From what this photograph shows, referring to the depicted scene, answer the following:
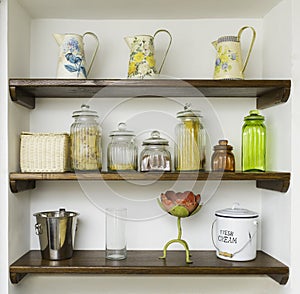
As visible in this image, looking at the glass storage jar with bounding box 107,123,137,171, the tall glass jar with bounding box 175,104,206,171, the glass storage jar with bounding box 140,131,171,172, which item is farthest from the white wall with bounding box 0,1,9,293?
the tall glass jar with bounding box 175,104,206,171

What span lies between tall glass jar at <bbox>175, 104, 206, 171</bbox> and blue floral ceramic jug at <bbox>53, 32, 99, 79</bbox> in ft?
1.39

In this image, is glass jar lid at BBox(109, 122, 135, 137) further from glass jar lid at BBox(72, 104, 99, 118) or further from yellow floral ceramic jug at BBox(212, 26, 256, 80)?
yellow floral ceramic jug at BBox(212, 26, 256, 80)

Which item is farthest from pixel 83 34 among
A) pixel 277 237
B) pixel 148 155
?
pixel 277 237

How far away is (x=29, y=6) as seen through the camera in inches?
76.7

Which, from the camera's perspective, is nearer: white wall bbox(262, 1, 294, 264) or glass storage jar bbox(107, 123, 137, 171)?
white wall bbox(262, 1, 294, 264)

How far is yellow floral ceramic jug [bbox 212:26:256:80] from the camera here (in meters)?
1.88

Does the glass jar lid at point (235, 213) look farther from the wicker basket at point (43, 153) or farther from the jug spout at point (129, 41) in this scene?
the jug spout at point (129, 41)

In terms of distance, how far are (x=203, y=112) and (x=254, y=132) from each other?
247mm

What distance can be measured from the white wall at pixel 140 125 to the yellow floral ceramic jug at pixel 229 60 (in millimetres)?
182

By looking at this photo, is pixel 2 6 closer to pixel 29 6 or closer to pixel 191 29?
pixel 29 6

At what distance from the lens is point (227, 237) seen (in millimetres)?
1892

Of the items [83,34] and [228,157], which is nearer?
[228,157]

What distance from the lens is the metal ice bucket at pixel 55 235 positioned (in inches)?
73.9

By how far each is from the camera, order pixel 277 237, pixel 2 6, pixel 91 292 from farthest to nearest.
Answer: pixel 91 292, pixel 277 237, pixel 2 6
